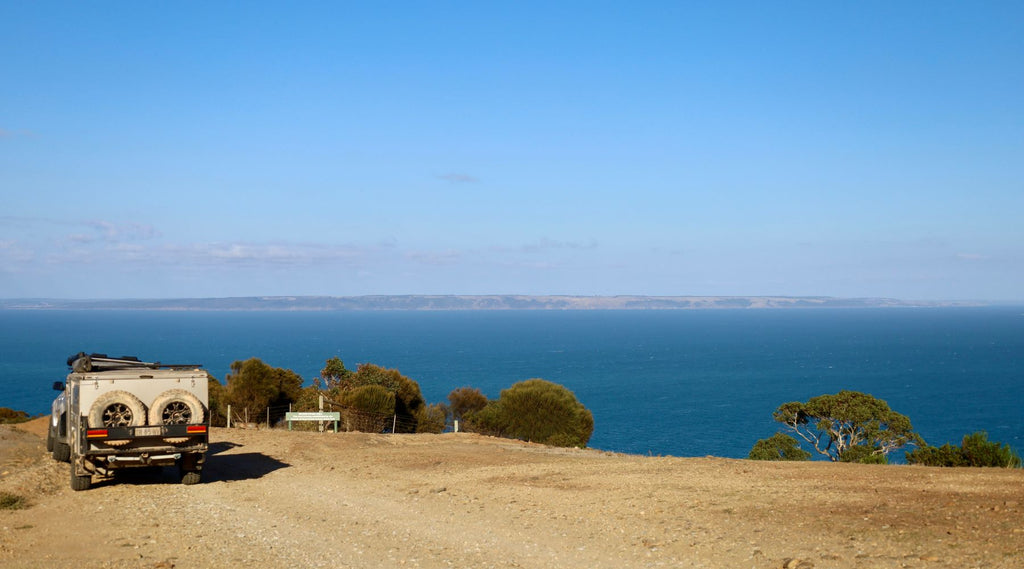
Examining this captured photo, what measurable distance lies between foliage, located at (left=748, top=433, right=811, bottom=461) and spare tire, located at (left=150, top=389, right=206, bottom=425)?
2298 centimetres

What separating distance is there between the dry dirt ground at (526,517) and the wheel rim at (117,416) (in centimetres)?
122

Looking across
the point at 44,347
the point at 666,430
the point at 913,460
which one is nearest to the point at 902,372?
the point at 666,430

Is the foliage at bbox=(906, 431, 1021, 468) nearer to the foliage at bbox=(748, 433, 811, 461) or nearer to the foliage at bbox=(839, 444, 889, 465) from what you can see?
the foliage at bbox=(839, 444, 889, 465)

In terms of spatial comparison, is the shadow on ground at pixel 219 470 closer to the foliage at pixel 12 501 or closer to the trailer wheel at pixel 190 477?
the trailer wheel at pixel 190 477

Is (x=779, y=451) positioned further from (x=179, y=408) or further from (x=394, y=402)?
(x=179, y=408)

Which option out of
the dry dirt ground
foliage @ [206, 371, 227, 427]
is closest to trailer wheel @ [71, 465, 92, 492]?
the dry dirt ground

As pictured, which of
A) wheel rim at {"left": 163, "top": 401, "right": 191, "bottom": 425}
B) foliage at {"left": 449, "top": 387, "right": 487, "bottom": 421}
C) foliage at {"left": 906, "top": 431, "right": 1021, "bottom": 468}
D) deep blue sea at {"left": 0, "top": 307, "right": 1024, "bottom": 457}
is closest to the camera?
wheel rim at {"left": 163, "top": 401, "right": 191, "bottom": 425}

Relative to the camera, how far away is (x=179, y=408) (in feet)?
50.2

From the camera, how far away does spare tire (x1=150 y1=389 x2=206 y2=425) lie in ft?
49.5

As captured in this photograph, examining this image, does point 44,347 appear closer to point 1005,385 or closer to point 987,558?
point 1005,385

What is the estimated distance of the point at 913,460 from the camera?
70.5 ft

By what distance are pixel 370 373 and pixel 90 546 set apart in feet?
118

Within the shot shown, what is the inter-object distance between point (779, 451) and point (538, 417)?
43.7 feet

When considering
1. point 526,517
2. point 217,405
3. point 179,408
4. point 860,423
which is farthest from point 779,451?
point 179,408
